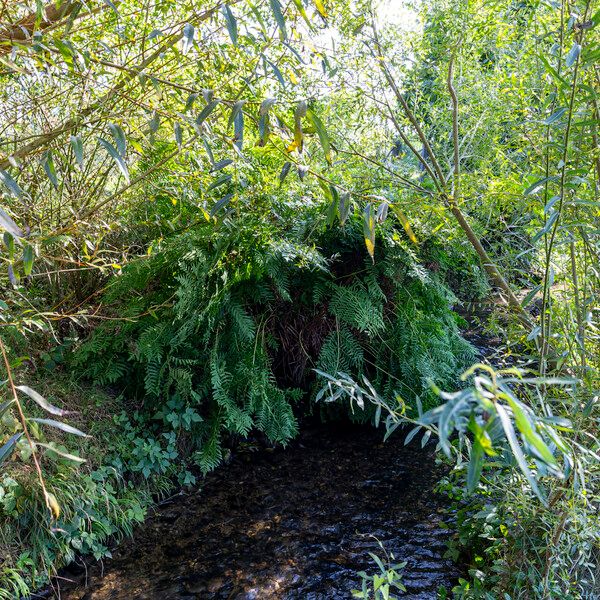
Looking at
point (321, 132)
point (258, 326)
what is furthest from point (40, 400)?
point (258, 326)

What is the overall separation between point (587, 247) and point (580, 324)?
28 cm

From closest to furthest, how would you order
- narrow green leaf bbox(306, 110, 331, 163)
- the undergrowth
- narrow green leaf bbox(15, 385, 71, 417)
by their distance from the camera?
narrow green leaf bbox(15, 385, 71, 417) < narrow green leaf bbox(306, 110, 331, 163) < the undergrowth

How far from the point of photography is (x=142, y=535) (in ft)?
9.47

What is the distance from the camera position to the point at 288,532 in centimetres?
290

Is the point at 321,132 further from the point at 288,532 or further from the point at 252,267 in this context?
the point at 288,532

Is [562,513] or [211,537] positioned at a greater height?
[562,513]

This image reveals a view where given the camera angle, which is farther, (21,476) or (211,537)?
(211,537)

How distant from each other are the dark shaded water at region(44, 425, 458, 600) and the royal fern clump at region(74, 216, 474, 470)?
24 cm

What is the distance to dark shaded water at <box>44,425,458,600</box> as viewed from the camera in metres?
2.52

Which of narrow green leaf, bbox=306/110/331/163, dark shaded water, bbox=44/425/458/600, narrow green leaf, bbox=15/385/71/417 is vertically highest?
narrow green leaf, bbox=306/110/331/163

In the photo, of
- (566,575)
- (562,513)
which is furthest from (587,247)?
(566,575)

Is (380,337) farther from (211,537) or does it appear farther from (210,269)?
(211,537)

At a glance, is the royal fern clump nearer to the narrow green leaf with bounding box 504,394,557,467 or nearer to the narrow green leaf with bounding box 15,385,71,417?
the narrow green leaf with bounding box 15,385,71,417

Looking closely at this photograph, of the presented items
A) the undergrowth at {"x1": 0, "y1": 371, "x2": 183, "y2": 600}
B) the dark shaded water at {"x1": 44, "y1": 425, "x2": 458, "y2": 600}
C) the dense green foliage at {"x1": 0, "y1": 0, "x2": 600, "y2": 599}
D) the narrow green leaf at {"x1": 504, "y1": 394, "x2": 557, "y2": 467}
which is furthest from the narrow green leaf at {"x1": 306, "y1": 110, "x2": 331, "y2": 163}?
the dark shaded water at {"x1": 44, "y1": 425, "x2": 458, "y2": 600}
